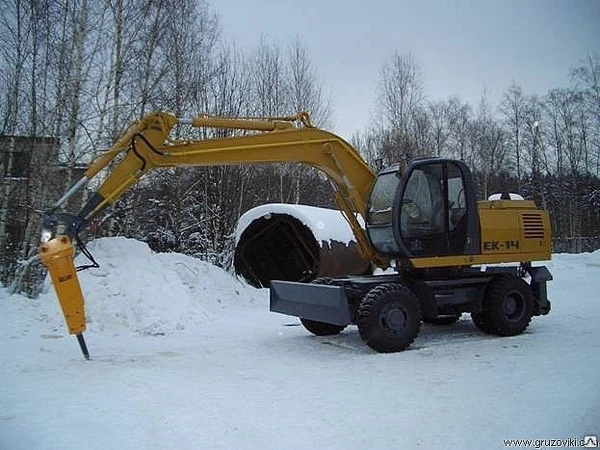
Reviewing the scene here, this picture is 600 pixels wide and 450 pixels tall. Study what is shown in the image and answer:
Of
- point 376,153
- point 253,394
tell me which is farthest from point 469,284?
point 376,153

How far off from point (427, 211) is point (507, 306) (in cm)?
222

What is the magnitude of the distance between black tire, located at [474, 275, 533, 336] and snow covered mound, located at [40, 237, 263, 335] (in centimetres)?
515

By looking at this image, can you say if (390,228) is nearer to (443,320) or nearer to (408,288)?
(408,288)

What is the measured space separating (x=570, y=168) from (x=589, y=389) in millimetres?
38087

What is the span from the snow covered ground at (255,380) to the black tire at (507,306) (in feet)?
0.83

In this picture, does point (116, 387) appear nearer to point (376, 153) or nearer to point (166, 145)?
point (166, 145)

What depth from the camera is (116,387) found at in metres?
6.00

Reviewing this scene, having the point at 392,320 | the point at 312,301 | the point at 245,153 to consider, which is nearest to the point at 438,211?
the point at 392,320

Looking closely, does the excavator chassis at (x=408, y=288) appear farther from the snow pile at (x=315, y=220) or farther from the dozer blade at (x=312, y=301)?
the snow pile at (x=315, y=220)

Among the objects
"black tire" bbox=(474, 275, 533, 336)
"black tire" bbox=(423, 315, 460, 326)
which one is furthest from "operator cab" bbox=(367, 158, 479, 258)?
"black tire" bbox=(423, 315, 460, 326)

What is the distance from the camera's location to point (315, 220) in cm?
1412

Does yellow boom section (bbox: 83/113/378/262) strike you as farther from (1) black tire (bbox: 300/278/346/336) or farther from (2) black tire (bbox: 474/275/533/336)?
(2) black tire (bbox: 474/275/533/336)

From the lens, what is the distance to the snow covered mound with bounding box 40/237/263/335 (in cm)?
987

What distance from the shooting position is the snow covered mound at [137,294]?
32.4ft
